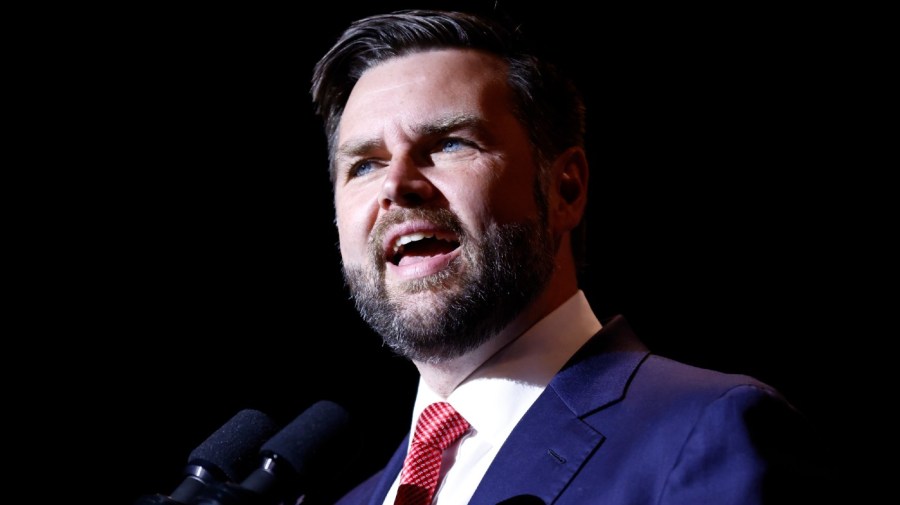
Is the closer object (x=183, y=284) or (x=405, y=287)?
(x=405, y=287)

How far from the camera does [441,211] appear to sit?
1876 millimetres

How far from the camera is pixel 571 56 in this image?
3.12 meters

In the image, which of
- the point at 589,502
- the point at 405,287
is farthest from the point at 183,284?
the point at 589,502

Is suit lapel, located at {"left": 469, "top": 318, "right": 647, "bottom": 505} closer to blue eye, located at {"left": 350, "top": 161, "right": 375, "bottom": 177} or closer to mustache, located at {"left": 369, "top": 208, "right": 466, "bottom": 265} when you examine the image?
mustache, located at {"left": 369, "top": 208, "right": 466, "bottom": 265}

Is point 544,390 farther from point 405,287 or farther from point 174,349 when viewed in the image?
point 174,349

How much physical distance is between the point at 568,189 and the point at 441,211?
1.49ft

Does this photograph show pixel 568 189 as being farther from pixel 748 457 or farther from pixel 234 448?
pixel 234 448

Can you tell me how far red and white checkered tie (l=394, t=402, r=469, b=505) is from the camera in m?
1.80

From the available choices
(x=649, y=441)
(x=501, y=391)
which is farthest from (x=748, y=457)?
(x=501, y=391)

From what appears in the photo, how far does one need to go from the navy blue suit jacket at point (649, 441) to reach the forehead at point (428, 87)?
65 centimetres

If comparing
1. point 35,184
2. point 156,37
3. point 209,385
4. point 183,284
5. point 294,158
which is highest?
point 156,37

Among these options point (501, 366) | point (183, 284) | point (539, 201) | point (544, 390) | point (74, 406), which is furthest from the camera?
point (183, 284)

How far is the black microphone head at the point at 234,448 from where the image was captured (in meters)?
1.33

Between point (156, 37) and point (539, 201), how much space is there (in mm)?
1843
